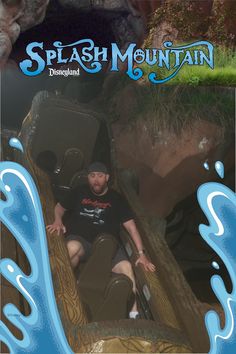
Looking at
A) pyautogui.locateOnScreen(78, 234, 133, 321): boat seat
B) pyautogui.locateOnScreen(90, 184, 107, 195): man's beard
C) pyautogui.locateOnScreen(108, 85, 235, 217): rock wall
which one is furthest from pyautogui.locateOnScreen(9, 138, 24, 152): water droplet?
pyautogui.locateOnScreen(78, 234, 133, 321): boat seat

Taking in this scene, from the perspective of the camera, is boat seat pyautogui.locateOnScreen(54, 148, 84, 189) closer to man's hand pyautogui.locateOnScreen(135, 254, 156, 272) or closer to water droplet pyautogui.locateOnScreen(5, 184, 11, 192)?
water droplet pyautogui.locateOnScreen(5, 184, 11, 192)

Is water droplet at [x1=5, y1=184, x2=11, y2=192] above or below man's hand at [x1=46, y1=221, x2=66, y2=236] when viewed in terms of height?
above

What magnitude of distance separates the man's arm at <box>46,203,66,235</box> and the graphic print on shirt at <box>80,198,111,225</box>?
0.48ft

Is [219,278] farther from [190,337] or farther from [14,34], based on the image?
[14,34]

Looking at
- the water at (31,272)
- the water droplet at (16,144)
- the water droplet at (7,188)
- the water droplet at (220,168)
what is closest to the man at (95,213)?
the water at (31,272)

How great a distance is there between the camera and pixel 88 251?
3.38 m

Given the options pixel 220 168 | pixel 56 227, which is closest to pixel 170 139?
pixel 220 168

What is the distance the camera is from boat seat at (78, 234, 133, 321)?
3.25 meters

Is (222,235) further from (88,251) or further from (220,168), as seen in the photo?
(88,251)

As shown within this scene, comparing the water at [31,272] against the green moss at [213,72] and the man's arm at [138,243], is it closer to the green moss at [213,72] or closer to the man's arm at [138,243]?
the man's arm at [138,243]

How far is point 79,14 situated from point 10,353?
2503 millimetres

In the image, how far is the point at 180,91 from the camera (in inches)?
140

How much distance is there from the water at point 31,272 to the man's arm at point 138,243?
0.59m

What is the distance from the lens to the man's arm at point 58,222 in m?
3.43
